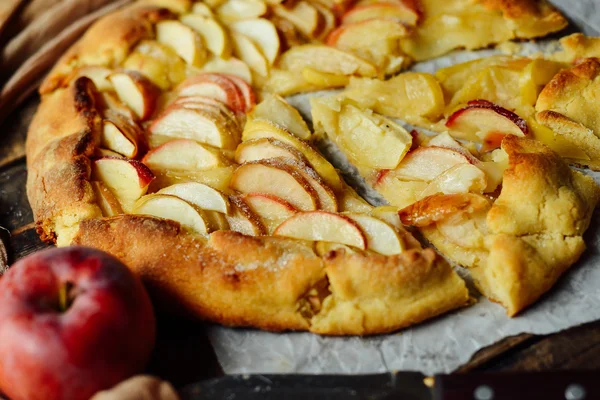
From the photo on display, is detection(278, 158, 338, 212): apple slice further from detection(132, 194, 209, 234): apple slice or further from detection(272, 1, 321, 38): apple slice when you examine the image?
detection(272, 1, 321, 38): apple slice

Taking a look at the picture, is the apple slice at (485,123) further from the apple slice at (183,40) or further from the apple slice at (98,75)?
the apple slice at (98,75)

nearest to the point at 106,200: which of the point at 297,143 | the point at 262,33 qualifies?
the point at 297,143

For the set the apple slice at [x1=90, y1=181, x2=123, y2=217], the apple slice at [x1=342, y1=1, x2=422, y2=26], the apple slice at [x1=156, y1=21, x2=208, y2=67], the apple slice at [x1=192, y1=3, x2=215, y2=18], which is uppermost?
the apple slice at [x1=192, y1=3, x2=215, y2=18]

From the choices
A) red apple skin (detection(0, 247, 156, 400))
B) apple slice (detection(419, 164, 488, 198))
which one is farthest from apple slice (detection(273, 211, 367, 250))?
red apple skin (detection(0, 247, 156, 400))

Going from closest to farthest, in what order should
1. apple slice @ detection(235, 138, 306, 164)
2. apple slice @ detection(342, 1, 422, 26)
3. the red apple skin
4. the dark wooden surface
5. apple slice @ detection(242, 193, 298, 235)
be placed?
the red apple skin → the dark wooden surface → apple slice @ detection(242, 193, 298, 235) → apple slice @ detection(235, 138, 306, 164) → apple slice @ detection(342, 1, 422, 26)

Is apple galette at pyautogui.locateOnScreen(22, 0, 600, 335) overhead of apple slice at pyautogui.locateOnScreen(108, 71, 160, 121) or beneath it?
beneath

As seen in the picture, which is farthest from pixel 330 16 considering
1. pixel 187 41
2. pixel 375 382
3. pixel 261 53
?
pixel 375 382
